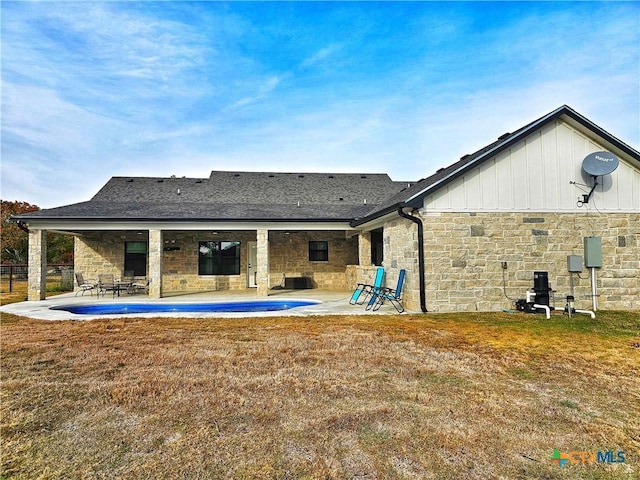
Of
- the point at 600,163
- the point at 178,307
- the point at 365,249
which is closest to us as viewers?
the point at 600,163

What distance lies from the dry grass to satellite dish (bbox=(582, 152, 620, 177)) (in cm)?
467

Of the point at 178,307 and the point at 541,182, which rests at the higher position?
the point at 541,182

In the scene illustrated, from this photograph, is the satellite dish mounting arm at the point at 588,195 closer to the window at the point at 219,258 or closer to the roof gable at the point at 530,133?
the roof gable at the point at 530,133

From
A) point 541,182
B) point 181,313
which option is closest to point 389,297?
point 541,182

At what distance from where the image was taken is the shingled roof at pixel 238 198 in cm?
1373

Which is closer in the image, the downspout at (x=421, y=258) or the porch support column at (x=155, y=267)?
the downspout at (x=421, y=258)

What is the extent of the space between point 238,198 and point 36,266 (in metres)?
8.47

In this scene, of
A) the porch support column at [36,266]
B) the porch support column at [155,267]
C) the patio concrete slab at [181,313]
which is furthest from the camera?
the porch support column at [155,267]

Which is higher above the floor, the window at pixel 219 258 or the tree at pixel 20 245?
the tree at pixel 20 245

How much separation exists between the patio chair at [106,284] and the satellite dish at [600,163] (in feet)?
51.6

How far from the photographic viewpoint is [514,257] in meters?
10.0

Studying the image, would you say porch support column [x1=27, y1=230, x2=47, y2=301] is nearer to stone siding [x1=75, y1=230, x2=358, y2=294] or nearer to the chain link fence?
stone siding [x1=75, y1=230, x2=358, y2=294]

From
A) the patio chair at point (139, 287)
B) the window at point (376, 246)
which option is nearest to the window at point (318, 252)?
the window at point (376, 246)

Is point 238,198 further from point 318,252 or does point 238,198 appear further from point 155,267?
point 155,267
